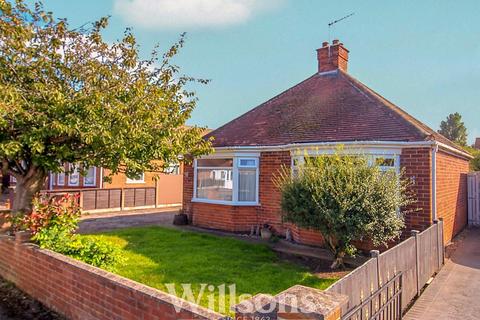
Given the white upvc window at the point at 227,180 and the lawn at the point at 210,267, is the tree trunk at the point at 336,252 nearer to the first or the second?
the lawn at the point at 210,267

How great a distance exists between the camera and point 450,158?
11484mm

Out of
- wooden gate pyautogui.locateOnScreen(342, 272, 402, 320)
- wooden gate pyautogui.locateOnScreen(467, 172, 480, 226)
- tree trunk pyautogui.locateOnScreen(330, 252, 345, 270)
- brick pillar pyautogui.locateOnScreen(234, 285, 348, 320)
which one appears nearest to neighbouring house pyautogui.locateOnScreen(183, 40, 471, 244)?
wooden gate pyautogui.locateOnScreen(467, 172, 480, 226)

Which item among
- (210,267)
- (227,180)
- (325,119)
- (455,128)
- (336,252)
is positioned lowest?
(210,267)

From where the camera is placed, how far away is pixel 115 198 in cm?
1880

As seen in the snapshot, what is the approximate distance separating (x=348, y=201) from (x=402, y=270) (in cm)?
194

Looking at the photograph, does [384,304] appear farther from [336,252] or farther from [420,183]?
[420,183]

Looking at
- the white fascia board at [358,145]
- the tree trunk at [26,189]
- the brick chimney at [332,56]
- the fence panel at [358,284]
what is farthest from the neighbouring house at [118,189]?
the fence panel at [358,284]

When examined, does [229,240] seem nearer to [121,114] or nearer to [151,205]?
[121,114]

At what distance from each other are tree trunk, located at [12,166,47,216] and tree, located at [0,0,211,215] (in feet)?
0.06

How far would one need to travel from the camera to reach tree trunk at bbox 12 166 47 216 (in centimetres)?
686

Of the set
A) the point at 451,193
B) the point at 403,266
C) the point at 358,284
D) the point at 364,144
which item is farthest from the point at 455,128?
the point at 358,284

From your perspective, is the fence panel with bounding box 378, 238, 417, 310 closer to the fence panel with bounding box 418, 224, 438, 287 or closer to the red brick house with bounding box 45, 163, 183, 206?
the fence panel with bounding box 418, 224, 438, 287

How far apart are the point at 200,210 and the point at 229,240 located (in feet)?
10.4

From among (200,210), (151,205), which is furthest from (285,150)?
(151,205)
